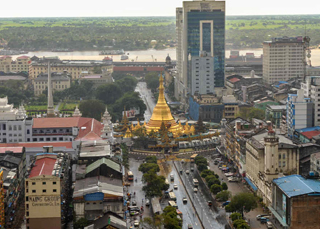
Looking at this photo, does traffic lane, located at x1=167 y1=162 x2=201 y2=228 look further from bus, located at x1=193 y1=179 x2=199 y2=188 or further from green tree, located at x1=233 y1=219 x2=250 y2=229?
green tree, located at x1=233 y1=219 x2=250 y2=229

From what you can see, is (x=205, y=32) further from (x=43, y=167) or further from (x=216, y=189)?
(x=43, y=167)

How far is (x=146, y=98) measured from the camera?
371 ft

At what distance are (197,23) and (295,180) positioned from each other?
55.7 m

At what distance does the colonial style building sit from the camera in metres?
54.2

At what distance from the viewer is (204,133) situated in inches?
3022

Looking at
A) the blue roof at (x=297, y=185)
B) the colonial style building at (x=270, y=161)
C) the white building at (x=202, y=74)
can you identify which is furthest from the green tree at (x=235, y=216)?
the white building at (x=202, y=74)

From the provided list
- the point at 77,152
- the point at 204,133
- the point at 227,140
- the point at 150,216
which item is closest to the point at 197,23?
the point at 204,133

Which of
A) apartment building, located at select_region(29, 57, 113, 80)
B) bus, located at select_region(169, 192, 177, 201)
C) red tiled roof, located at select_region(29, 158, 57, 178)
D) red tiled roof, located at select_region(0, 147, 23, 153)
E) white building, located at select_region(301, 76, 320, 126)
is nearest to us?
red tiled roof, located at select_region(29, 158, 57, 178)

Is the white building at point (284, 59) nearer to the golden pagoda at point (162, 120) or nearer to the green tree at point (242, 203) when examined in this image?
the golden pagoda at point (162, 120)

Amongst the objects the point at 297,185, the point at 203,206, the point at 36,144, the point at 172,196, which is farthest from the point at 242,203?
the point at 36,144

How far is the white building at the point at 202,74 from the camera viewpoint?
95.0 meters

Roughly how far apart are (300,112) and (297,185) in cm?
1983

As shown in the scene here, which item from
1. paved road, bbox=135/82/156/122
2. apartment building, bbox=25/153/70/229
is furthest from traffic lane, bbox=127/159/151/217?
paved road, bbox=135/82/156/122

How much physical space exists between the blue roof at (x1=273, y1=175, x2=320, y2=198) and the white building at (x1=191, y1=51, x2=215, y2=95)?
45464 mm
